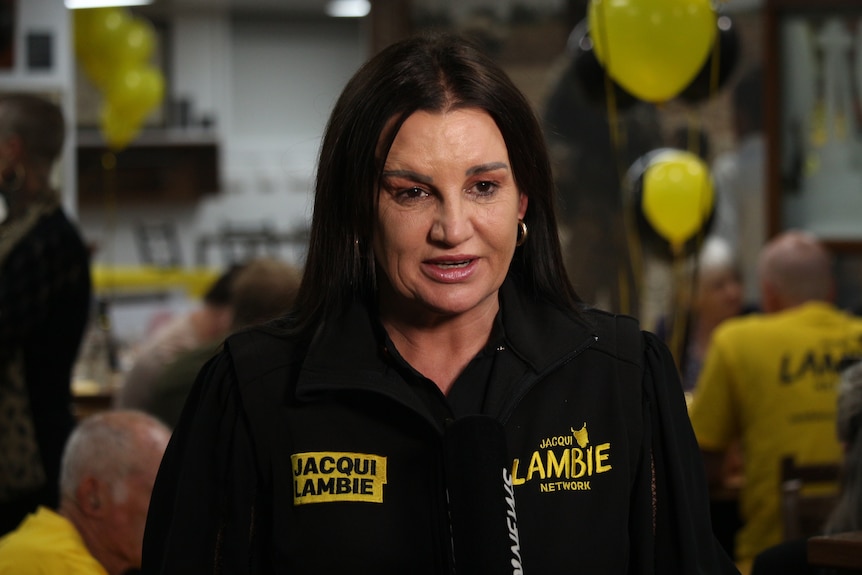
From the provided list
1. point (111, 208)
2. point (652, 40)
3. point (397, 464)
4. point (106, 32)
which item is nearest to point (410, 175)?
point (397, 464)

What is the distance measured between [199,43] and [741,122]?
305 inches

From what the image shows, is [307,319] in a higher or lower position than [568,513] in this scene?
higher

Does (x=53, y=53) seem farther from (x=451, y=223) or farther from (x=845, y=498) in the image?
(x=451, y=223)

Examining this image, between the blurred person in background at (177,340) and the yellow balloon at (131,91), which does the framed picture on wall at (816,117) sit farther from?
the blurred person in background at (177,340)

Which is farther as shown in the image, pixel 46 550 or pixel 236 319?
pixel 236 319

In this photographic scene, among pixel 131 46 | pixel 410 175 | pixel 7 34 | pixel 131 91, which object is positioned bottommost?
pixel 410 175

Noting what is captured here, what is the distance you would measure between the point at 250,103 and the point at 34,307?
11.9 meters

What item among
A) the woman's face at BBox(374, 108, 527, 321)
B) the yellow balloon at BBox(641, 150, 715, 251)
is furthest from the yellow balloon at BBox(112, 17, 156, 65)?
the woman's face at BBox(374, 108, 527, 321)

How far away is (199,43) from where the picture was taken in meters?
14.4

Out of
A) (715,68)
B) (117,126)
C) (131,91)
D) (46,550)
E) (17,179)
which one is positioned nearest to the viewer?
(46,550)

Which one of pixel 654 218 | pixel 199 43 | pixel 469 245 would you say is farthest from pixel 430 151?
pixel 199 43

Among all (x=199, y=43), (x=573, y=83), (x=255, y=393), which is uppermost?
(x=199, y=43)

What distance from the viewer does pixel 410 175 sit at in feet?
4.53

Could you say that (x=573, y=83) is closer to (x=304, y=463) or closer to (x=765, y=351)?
(x=765, y=351)
